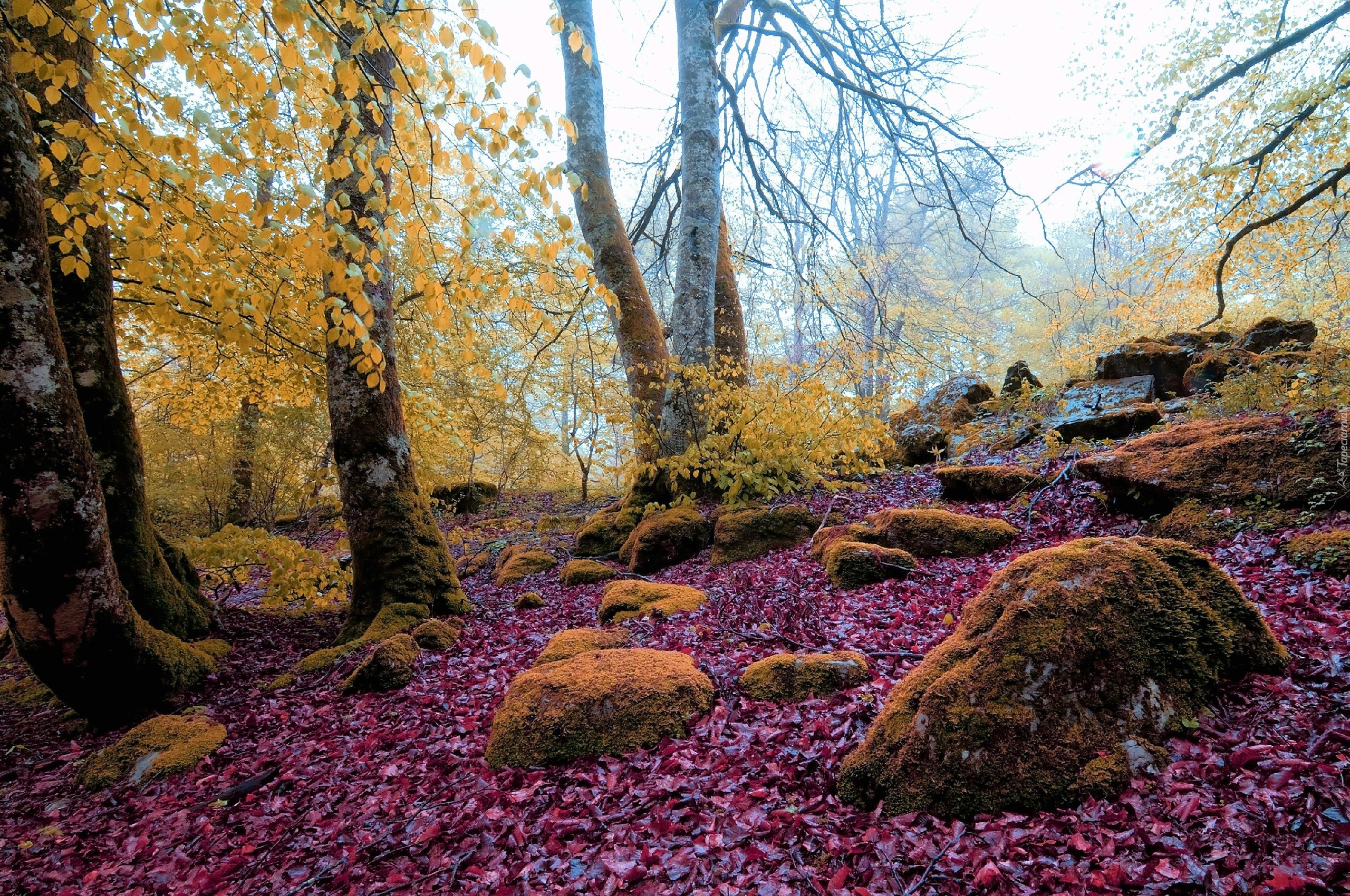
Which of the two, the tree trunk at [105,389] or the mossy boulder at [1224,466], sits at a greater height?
the tree trunk at [105,389]

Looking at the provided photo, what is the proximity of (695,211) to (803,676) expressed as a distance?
6.95 meters

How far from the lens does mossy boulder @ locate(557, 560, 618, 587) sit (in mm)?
6969

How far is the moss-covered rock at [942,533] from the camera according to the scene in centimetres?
500

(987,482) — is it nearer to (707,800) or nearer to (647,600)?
(647,600)

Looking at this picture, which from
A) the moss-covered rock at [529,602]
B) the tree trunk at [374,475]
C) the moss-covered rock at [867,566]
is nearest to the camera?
the moss-covered rock at [867,566]

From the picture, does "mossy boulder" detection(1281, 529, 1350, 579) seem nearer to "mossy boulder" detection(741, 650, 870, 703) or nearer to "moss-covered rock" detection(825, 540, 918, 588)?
"moss-covered rock" detection(825, 540, 918, 588)

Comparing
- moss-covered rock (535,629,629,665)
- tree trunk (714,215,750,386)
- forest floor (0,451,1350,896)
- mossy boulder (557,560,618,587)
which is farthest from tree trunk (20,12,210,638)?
tree trunk (714,215,750,386)

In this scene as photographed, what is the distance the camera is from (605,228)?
8.66 m

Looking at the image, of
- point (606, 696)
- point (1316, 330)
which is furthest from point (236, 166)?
point (1316, 330)

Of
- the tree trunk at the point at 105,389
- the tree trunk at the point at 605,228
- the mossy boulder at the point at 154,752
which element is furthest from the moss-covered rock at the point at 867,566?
the tree trunk at the point at 105,389

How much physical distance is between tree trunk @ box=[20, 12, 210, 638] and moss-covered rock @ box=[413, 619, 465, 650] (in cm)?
226

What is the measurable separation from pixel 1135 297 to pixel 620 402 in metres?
9.39

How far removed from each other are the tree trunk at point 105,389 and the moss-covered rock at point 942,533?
21.4ft

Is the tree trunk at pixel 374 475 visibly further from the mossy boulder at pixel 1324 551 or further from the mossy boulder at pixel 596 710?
the mossy boulder at pixel 1324 551
